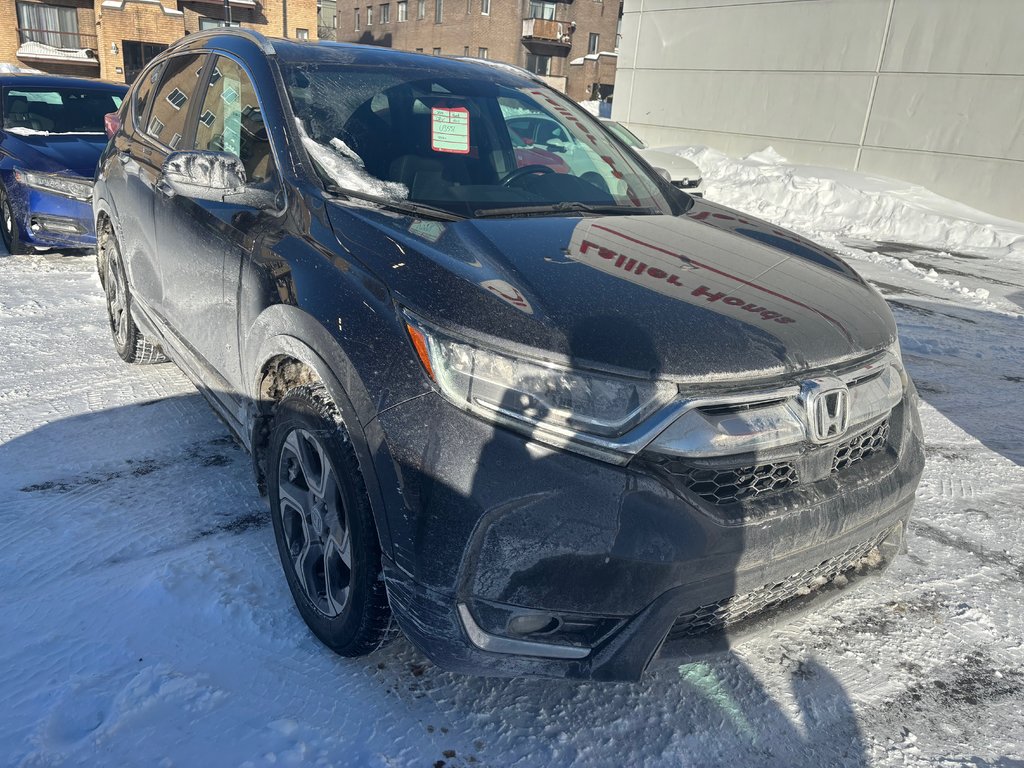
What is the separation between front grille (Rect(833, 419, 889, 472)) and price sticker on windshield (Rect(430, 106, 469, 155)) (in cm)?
179

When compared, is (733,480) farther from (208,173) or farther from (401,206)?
(208,173)

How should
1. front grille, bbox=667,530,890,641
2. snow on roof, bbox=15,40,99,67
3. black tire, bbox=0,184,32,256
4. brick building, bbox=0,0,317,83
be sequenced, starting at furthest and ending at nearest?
snow on roof, bbox=15,40,99,67
brick building, bbox=0,0,317,83
black tire, bbox=0,184,32,256
front grille, bbox=667,530,890,641

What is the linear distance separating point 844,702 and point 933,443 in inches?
90.8

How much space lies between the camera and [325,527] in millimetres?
2293

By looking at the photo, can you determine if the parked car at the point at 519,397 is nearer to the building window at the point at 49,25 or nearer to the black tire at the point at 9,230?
the black tire at the point at 9,230

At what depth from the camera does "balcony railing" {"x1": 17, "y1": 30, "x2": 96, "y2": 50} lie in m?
34.5

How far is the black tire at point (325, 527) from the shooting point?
208cm

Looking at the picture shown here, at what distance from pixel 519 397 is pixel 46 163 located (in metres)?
6.59

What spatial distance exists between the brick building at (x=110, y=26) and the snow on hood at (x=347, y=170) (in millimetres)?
35900

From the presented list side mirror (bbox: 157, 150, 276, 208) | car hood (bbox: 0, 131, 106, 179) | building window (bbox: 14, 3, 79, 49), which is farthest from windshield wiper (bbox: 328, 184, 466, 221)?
building window (bbox: 14, 3, 79, 49)

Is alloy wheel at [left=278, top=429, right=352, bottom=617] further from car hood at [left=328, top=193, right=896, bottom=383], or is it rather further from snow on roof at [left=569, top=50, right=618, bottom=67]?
snow on roof at [left=569, top=50, right=618, bottom=67]

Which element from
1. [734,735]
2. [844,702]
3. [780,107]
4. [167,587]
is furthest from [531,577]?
[780,107]

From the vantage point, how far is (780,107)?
A: 16.3 meters

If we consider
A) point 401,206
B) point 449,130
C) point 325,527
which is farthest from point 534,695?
point 449,130
